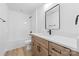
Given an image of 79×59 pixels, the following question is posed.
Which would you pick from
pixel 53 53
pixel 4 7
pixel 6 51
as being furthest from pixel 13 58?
pixel 4 7

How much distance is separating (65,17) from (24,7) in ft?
Result: 1.75

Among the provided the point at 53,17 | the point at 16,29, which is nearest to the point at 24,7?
the point at 16,29

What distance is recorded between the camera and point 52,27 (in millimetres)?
1284

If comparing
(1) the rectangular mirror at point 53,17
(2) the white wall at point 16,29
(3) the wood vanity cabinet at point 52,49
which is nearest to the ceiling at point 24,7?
(2) the white wall at point 16,29

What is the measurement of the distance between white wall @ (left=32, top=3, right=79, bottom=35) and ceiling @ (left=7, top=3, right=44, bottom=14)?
0.06 m

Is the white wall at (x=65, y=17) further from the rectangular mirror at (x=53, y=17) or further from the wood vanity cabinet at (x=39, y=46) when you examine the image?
the wood vanity cabinet at (x=39, y=46)

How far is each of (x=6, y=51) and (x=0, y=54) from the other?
7cm

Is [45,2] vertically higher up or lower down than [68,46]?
higher up

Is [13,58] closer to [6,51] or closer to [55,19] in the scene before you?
[6,51]

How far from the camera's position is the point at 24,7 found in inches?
42.9

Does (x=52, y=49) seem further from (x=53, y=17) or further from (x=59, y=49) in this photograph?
(x=53, y=17)

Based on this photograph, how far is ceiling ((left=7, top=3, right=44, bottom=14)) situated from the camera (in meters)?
1.06

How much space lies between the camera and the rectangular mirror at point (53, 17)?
1180 mm

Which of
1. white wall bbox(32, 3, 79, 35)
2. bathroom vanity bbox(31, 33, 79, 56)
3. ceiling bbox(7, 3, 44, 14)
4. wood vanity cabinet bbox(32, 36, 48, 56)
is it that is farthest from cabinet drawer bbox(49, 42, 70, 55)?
ceiling bbox(7, 3, 44, 14)
